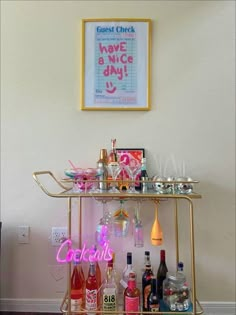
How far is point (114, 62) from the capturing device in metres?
1.45

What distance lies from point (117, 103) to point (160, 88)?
9.2 inches

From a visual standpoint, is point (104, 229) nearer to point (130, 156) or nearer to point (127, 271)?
point (127, 271)

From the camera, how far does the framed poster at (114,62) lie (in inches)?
56.9

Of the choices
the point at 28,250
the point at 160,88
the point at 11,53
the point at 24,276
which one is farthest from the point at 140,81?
the point at 24,276

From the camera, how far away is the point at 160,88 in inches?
56.9

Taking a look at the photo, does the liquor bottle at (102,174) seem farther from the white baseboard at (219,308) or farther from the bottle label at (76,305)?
the white baseboard at (219,308)

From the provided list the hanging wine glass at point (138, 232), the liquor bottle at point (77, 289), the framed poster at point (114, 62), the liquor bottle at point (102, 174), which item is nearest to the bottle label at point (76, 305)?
the liquor bottle at point (77, 289)

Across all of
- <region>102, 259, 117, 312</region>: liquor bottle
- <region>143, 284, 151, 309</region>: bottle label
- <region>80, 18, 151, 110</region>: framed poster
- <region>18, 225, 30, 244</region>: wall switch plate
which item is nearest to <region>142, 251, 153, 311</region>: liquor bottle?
<region>143, 284, 151, 309</region>: bottle label

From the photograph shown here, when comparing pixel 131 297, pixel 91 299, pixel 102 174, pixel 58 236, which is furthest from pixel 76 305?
pixel 102 174

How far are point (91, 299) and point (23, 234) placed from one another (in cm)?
48

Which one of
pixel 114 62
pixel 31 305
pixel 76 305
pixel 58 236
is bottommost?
pixel 31 305

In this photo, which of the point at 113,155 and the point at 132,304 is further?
the point at 113,155

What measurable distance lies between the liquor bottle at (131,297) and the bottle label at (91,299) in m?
0.13

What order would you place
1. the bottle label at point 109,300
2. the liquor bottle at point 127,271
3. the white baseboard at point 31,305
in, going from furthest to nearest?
the white baseboard at point 31,305 < the liquor bottle at point 127,271 < the bottle label at point 109,300
